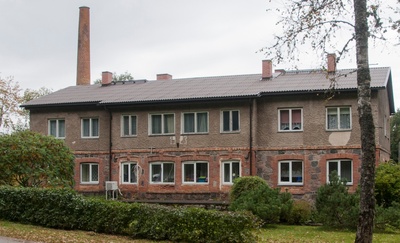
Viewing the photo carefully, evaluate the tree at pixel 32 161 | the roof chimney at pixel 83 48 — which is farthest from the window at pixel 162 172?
the roof chimney at pixel 83 48

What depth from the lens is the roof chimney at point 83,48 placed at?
47.8 metres

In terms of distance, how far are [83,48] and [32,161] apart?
26.1m

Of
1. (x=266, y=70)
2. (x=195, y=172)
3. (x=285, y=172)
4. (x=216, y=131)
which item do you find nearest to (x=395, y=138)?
(x=266, y=70)

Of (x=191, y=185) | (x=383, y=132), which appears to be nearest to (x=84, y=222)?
(x=191, y=185)

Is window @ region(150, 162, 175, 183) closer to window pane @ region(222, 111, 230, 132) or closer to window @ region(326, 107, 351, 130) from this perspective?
window pane @ region(222, 111, 230, 132)

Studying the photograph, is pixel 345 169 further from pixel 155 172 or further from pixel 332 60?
pixel 155 172

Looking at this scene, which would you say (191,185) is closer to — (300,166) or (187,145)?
(187,145)

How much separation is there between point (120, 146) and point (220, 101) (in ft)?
21.8

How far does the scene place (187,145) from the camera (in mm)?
32031

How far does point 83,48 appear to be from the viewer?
4859cm

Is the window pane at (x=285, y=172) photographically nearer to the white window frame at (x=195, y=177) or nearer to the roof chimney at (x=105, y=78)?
the white window frame at (x=195, y=177)

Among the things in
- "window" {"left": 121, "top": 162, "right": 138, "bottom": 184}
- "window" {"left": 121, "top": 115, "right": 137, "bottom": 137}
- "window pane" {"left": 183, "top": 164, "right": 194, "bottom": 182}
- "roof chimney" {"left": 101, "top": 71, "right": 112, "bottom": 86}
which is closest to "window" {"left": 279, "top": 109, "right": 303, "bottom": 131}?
"window pane" {"left": 183, "top": 164, "right": 194, "bottom": 182}

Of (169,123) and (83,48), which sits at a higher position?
(83,48)

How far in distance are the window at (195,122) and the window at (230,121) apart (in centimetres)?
102
